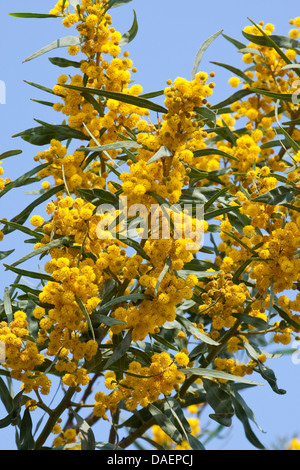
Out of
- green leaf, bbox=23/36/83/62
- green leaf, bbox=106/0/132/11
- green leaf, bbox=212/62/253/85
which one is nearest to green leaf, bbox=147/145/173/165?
green leaf, bbox=23/36/83/62

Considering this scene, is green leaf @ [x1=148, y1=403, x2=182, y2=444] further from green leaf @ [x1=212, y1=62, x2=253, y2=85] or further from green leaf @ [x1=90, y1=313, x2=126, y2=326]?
green leaf @ [x1=212, y1=62, x2=253, y2=85]

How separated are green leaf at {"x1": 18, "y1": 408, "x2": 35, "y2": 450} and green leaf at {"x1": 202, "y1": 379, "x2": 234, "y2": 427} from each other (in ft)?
2.33

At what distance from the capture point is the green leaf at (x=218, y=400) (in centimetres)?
278

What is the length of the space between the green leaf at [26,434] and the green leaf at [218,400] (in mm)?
710

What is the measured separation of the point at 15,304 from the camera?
297 centimetres

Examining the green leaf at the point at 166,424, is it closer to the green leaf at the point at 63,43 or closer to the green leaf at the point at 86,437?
the green leaf at the point at 86,437

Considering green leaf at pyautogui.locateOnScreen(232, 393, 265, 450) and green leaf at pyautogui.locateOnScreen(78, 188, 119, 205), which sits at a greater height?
green leaf at pyautogui.locateOnScreen(78, 188, 119, 205)

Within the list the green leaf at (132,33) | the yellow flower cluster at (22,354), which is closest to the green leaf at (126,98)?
the green leaf at (132,33)

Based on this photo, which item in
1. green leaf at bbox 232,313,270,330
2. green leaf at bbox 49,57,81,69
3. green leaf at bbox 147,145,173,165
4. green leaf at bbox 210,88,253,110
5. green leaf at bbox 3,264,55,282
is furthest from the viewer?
green leaf at bbox 210,88,253,110

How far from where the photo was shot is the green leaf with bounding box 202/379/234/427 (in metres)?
2.78

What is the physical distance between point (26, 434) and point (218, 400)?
766mm
